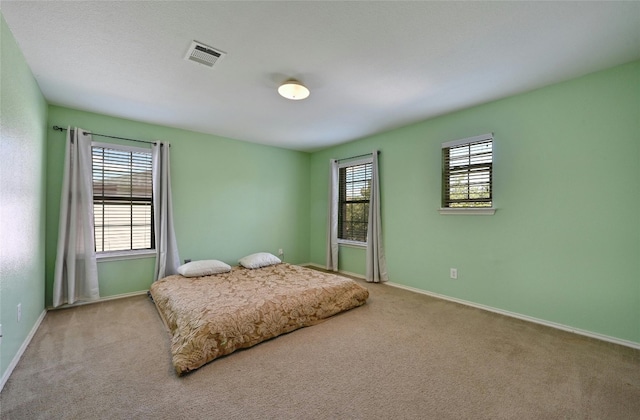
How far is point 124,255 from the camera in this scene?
361cm

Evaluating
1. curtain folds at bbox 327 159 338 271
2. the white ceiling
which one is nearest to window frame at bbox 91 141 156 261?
the white ceiling

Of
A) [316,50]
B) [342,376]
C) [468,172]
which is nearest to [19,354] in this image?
[342,376]

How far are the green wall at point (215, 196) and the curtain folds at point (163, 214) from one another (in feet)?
0.63

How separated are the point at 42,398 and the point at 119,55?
2.49 meters

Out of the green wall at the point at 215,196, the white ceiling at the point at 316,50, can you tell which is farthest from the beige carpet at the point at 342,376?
the white ceiling at the point at 316,50

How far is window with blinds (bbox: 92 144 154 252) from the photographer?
3512mm

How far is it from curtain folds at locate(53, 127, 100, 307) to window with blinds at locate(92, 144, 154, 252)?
0.16m

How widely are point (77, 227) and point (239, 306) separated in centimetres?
244

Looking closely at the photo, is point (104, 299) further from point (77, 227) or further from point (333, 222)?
point (333, 222)

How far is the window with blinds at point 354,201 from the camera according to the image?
471 centimetres

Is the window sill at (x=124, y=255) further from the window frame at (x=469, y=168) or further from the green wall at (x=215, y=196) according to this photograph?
the window frame at (x=469, y=168)

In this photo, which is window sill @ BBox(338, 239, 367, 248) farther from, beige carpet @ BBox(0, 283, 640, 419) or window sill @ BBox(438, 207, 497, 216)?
beige carpet @ BBox(0, 283, 640, 419)

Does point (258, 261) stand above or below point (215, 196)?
below

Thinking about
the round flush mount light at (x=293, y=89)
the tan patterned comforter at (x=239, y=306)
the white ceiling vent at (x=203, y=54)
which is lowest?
the tan patterned comforter at (x=239, y=306)
